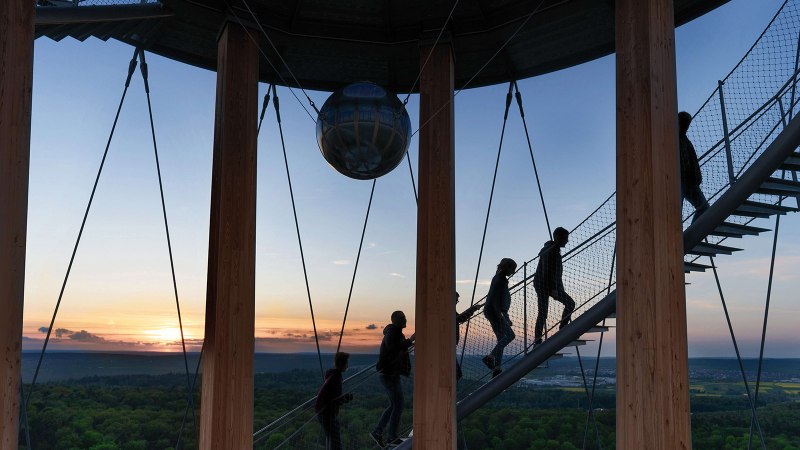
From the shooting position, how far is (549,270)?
9.65 m

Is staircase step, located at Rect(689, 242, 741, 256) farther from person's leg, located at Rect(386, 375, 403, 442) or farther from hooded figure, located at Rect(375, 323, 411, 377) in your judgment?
person's leg, located at Rect(386, 375, 403, 442)

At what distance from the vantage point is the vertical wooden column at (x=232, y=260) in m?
7.10

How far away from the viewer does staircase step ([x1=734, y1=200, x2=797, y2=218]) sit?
8602mm

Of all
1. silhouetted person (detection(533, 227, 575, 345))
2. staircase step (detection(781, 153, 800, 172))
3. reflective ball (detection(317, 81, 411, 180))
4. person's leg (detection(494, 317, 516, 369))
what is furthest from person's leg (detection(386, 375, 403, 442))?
staircase step (detection(781, 153, 800, 172))

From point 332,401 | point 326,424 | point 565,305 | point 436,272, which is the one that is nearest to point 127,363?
point 326,424

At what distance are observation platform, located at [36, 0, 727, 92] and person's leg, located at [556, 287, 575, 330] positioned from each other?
2984 millimetres

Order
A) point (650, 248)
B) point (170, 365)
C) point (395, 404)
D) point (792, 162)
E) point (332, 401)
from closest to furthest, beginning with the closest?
1. point (650, 248)
2. point (792, 162)
3. point (332, 401)
4. point (395, 404)
5. point (170, 365)

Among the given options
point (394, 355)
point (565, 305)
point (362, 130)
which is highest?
point (362, 130)

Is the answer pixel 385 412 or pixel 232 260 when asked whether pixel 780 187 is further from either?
pixel 232 260

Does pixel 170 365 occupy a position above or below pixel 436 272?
below

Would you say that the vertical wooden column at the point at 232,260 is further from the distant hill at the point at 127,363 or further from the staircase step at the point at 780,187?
the distant hill at the point at 127,363

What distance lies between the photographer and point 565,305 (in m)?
9.47

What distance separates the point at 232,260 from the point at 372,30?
3682 millimetres

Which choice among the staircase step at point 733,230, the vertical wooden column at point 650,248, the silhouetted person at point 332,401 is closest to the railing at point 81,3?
the silhouetted person at point 332,401
